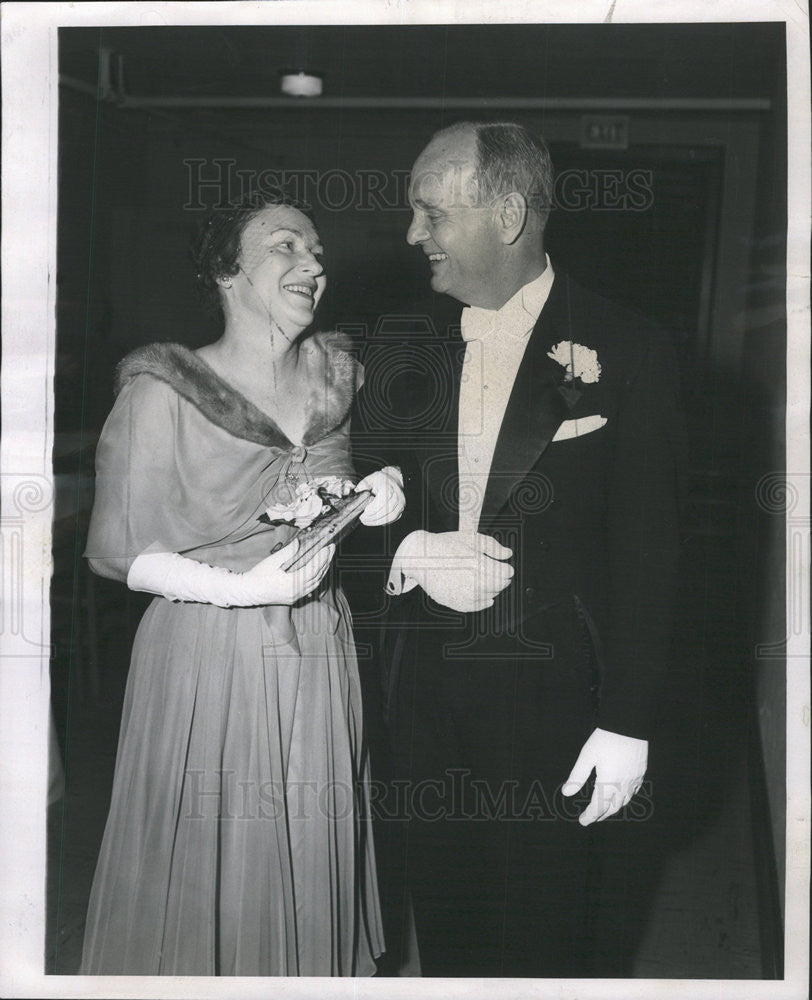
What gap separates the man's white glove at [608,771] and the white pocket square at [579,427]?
60 centimetres

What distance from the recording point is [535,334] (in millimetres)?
1981

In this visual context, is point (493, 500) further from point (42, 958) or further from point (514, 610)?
point (42, 958)

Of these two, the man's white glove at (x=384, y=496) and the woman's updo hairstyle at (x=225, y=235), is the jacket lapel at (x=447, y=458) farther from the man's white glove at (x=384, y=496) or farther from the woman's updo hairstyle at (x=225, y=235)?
the woman's updo hairstyle at (x=225, y=235)

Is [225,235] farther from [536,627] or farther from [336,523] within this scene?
[536,627]

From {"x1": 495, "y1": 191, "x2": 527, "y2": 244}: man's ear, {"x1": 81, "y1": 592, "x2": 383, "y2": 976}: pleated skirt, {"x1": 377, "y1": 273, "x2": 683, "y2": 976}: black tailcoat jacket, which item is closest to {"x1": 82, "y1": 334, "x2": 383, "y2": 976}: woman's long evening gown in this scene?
{"x1": 81, "y1": 592, "x2": 383, "y2": 976}: pleated skirt

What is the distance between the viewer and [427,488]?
1.99m

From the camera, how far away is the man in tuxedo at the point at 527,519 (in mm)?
1975

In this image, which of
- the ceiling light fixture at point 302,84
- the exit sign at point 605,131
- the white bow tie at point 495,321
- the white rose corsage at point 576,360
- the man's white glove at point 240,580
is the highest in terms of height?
the ceiling light fixture at point 302,84

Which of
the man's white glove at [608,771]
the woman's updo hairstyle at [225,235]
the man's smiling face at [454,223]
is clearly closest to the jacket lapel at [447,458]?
the man's smiling face at [454,223]

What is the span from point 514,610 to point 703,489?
1.51 ft

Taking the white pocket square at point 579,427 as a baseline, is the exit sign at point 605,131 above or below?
above

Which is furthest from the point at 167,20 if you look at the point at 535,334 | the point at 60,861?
the point at 60,861

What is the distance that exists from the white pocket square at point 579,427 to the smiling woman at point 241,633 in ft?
1.13

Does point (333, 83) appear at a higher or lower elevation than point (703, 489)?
higher
